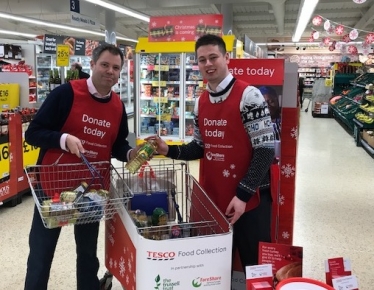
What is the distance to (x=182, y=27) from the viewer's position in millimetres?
8219

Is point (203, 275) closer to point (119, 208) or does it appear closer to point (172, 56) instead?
point (119, 208)

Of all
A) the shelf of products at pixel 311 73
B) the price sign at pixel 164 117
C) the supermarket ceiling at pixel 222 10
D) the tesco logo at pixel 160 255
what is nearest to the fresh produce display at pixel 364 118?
the price sign at pixel 164 117

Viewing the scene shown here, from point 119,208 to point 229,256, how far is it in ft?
2.03

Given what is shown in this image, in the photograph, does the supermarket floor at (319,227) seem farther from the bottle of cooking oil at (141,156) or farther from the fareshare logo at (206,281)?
the fareshare logo at (206,281)

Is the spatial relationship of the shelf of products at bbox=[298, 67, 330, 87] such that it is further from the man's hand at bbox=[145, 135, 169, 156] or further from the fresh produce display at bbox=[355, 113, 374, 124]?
the man's hand at bbox=[145, 135, 169, 156]

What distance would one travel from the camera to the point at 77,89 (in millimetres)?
2230

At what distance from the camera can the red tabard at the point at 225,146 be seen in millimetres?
2084

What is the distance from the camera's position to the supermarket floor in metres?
3.40

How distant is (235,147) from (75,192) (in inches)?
32.2

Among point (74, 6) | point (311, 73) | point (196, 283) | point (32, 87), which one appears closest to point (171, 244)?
point (196, 283)

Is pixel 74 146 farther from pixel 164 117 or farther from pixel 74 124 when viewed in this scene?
pixel 164 117

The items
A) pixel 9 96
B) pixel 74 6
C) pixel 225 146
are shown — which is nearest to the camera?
pixel 225 146

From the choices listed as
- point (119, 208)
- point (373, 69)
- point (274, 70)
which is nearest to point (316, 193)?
point (274, 70)

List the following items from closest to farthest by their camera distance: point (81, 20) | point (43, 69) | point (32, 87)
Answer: point (32, 87)
point (81, 20)
point (43, 69)
